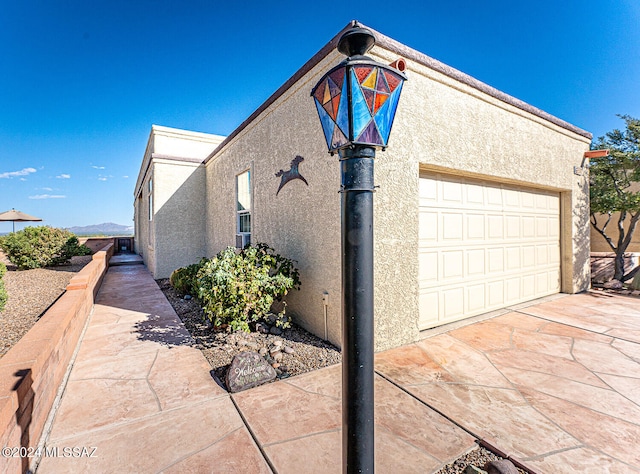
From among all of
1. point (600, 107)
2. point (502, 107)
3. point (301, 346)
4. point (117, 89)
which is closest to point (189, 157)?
point (117, 89)

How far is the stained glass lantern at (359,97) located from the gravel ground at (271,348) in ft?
9.46

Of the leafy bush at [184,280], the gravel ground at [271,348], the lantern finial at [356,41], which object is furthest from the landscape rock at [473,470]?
the leafy bush at [184,280]

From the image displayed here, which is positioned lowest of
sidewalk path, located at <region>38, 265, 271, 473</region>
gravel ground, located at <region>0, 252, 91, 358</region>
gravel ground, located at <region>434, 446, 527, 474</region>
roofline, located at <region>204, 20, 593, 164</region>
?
sidewalk path, located at <region>38, 265, 271, 473</region>

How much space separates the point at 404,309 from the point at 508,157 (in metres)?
3.78

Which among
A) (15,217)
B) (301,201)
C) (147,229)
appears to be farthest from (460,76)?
(15,217)

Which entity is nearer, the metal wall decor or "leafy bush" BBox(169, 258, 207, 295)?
the metal wall decor

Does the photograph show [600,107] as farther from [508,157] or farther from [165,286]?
[165,286]

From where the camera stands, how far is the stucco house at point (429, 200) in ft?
12.9

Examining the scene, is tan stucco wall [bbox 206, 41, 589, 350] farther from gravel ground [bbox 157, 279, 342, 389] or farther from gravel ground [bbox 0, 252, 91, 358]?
gravel ground [bbox 0, 252, 91, 358]

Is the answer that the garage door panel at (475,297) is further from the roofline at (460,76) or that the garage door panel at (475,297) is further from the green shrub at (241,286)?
the roofline at (460,76)

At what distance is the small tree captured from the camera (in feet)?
25.2

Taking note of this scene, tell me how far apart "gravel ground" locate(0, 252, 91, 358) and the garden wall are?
0.78 meters

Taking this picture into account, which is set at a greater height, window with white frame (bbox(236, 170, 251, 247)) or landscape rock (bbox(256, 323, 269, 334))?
window with white frame (bbox(236, 170, 251, 247))

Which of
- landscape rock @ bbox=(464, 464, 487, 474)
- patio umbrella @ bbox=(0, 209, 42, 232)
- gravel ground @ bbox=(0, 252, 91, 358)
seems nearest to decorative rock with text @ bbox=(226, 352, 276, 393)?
landscape rock @ bbox=(464, 464, 487, 474)
